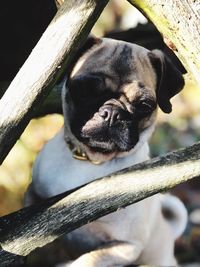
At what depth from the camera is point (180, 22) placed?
5.14 ft

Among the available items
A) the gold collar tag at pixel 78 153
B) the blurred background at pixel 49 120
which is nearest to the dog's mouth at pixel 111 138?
→ the gold collar tag at pixel 78 153

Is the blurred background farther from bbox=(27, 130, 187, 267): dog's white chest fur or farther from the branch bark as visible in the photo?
the branch bark

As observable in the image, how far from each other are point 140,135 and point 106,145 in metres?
0.17

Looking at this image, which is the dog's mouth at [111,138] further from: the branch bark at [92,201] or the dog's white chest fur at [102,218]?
the branch bark at [92,201]

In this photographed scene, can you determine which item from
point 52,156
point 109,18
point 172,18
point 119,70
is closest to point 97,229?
point 52,156

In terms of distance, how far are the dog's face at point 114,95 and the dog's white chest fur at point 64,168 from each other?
68 mm

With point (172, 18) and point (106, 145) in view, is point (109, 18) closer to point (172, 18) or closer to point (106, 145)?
point (106, 145)

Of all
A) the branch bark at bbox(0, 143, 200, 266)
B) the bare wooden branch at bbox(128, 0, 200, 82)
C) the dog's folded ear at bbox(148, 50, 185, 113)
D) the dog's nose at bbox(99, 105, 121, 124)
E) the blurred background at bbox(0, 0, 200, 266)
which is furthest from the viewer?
the blurred background at bbox(0, 0, 200, 266)

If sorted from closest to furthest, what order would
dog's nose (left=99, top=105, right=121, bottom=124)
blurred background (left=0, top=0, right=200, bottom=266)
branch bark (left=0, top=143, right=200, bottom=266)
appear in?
branch bark (left=0, top=143, right=200, bottom=266) → dog's nose (left=99, top=105, right=121, bottom=124) → blurred background (left=0, top=0, right=200, bottom=266)

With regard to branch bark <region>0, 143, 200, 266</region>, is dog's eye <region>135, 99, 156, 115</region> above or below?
below

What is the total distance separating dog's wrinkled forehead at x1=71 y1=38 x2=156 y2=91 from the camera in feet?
6.88

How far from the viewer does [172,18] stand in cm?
156

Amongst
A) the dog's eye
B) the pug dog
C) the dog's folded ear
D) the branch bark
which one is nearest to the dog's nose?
the pug dog

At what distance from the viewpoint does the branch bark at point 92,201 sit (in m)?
1.68
